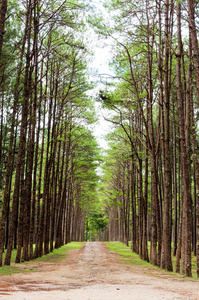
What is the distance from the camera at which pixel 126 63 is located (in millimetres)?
16266

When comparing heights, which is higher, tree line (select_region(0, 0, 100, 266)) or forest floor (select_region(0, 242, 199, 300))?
tree line (select_region(0, 0, 100, 266))

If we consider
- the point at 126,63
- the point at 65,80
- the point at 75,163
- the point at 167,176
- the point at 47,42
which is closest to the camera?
the point at 167,176

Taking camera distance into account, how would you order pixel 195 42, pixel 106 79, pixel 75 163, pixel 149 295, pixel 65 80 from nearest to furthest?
pixel 149 295 → pixel 195 42 → pixel 106 79 → pixel 65 80 → pixel 75 163

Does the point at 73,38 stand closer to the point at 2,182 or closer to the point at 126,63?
the point at 126,63

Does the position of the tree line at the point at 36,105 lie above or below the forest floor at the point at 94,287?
above

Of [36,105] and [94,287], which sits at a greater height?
[36,105]

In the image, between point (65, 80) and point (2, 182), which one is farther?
point (2, 182)

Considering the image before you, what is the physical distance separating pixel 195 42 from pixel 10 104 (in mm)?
13677

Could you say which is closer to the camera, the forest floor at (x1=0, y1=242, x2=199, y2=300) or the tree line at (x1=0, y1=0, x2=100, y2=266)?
the forest floor at (x1=0, y1=242, x2=199, y2=300)

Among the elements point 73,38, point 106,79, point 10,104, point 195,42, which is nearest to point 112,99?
point 106,79

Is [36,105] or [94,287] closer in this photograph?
[94,287]

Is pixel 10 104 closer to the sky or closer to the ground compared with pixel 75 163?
closer to the sky

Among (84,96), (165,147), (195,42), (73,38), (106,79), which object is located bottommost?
(165,147)

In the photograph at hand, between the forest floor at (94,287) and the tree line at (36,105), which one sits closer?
the forest floor at (94,287)
